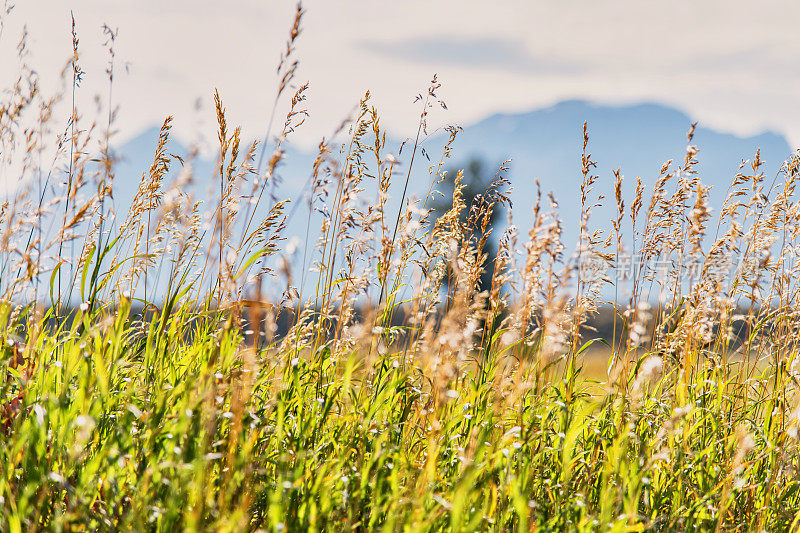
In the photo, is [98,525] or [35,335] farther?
[35,335]

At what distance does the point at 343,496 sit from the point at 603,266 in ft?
5.22

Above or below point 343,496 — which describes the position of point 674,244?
above

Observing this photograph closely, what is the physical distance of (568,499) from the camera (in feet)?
7.27

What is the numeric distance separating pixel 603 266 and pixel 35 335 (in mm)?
2579

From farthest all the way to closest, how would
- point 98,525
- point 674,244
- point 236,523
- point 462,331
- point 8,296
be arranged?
point 674,244 → point 8,296 → point 462,331 → point 98,525 → point 236,523

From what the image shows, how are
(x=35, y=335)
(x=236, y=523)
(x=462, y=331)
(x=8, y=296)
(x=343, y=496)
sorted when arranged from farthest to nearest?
(x=35, y=335), (x=8, y=296), (x=462, y=331), (x=343, y=496), (x=236, y=523)

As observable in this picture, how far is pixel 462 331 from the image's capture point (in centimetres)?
212

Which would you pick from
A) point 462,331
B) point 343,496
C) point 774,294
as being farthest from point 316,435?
point 774,294

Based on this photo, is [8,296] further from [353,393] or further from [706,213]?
[706,213]

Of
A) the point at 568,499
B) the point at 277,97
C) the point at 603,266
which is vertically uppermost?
the point at 277,97

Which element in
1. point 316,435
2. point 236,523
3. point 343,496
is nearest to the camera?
point 236,523

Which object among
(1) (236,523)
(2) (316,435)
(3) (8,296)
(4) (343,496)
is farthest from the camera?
(3) (8,296)

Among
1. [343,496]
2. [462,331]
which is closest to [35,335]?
[343,496]

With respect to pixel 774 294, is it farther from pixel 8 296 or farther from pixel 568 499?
pixel 8 296
